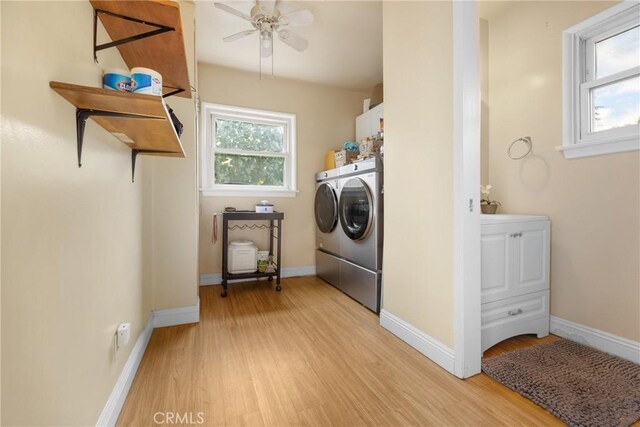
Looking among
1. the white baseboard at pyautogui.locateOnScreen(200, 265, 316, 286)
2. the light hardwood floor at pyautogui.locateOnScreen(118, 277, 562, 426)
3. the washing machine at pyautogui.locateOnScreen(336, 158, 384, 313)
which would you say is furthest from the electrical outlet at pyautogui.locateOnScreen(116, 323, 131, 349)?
the white baseboard at pyautogui.locateOnScreen(200, 265, 316, 286)

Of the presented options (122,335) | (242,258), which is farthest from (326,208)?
(122,335)

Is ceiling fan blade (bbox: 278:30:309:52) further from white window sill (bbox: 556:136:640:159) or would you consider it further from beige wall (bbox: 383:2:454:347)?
white window sill (bbox: 556:136:640:159)

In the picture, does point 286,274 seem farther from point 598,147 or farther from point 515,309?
point 598,147

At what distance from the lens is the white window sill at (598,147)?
1.62m

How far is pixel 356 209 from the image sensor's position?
8.63 feet

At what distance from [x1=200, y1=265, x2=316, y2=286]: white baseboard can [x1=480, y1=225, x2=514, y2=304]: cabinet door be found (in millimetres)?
2279

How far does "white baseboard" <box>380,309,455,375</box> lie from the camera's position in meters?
1.53

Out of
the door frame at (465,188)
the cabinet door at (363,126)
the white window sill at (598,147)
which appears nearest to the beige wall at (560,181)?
the white window sill at (598,147)

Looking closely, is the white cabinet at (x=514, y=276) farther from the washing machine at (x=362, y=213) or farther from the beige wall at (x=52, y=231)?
the beige wall at (x=52, y=231)

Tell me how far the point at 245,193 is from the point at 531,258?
282cm

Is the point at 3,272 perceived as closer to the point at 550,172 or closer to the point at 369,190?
the point at 369,190

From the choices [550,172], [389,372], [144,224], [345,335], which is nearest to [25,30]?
[144,224]

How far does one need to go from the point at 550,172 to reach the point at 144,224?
9.64 feet

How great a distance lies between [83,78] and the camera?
0.92 m
